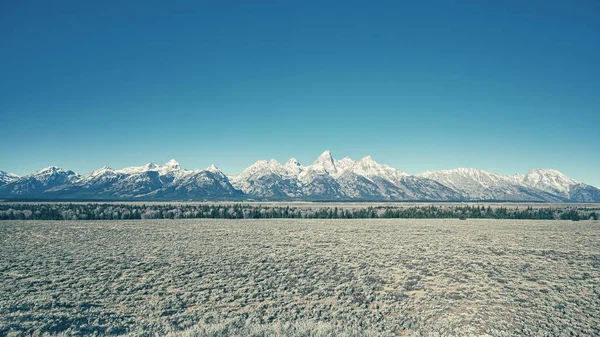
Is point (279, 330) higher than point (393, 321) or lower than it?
higher

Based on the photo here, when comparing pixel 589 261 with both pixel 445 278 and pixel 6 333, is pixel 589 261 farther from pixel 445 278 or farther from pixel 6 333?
pixel 6 333

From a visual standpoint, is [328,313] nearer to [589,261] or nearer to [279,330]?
[279,330]

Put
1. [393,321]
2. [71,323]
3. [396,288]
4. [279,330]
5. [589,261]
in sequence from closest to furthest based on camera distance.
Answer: [279,330], [71,323], [393,321], [396,288], [589,261]

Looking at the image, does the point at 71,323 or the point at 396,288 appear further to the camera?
the point at 396,288

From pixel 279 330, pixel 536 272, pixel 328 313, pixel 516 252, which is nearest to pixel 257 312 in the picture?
pixel 328 313

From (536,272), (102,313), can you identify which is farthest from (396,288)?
(102,313)

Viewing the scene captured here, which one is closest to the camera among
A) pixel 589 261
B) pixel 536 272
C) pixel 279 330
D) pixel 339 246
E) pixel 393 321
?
pixel 279 330
